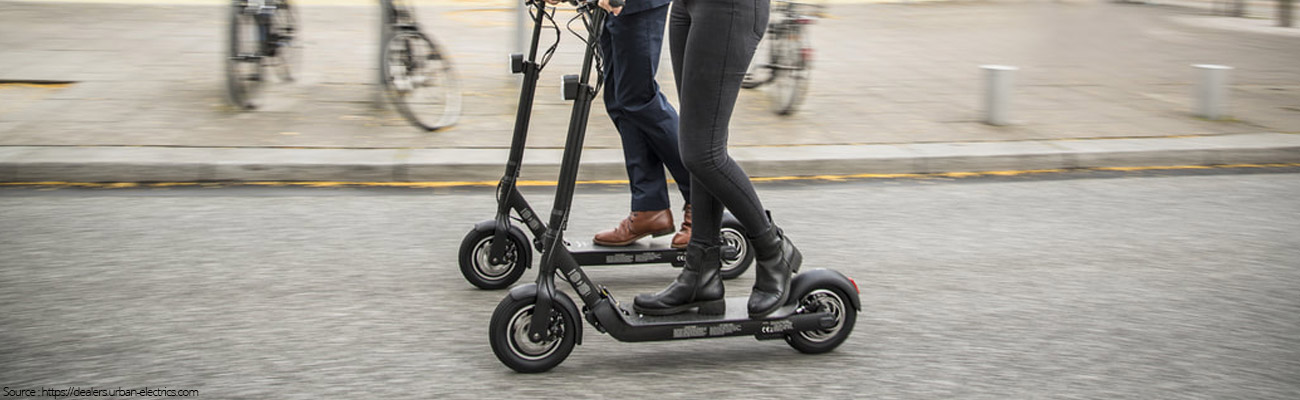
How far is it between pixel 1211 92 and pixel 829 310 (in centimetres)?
652

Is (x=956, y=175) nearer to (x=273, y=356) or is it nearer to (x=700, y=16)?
(x=700, y=16)

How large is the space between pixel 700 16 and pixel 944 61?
8936mm

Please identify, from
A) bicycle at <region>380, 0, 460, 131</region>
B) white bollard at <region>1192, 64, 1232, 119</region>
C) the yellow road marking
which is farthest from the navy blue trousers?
white bollard at <region>1192, 64, 1232, 119</region>

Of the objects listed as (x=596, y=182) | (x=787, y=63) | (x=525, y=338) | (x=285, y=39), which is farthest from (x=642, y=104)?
(x=285, y=39)

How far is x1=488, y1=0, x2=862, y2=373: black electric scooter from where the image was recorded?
3607 mm

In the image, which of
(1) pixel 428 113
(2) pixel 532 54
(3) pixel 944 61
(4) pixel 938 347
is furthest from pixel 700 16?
(3) pixel 944 61

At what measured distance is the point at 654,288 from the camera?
484cm

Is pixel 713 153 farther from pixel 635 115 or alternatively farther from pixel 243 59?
pixel 243 59

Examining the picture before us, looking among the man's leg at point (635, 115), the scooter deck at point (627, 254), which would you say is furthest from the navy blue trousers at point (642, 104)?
the scooter deck at point (627, 254)

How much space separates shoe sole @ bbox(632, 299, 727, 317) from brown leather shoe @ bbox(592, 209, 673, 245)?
0.98 meters

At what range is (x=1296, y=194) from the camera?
6.97m

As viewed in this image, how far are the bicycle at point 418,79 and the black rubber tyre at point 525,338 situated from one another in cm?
449

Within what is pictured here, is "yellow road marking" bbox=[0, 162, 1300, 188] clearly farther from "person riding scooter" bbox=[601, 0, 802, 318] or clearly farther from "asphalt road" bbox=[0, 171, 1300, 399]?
"person riding scooter" bbox=[601, 0, 802, 318]

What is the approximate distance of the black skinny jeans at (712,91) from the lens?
3516 mm
